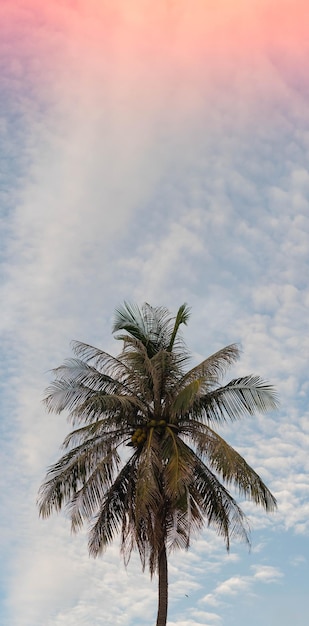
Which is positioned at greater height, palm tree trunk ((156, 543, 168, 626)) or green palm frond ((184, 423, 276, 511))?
green palm frond ((184, 423, 276, 511))

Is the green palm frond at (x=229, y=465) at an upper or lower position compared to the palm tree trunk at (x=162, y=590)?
upper

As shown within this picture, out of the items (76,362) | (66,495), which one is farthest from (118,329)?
(66,495)

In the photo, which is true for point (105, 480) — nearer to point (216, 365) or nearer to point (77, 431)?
point (77, 431)

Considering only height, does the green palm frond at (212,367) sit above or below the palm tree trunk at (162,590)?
above

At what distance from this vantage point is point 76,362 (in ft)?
95.2

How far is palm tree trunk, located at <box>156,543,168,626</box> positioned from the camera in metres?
25.8

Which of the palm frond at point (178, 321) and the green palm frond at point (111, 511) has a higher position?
the palm frond at point (178, 321)

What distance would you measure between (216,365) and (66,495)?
623cm

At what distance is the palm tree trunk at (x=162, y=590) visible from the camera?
84.7 ft

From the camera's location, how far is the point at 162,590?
26.1m

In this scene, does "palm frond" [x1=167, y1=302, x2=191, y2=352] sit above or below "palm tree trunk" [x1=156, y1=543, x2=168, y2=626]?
above

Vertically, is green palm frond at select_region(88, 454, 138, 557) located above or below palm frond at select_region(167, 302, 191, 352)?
below

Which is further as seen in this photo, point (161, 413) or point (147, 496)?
point (161, 413)

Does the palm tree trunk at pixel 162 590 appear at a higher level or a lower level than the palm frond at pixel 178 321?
lower
